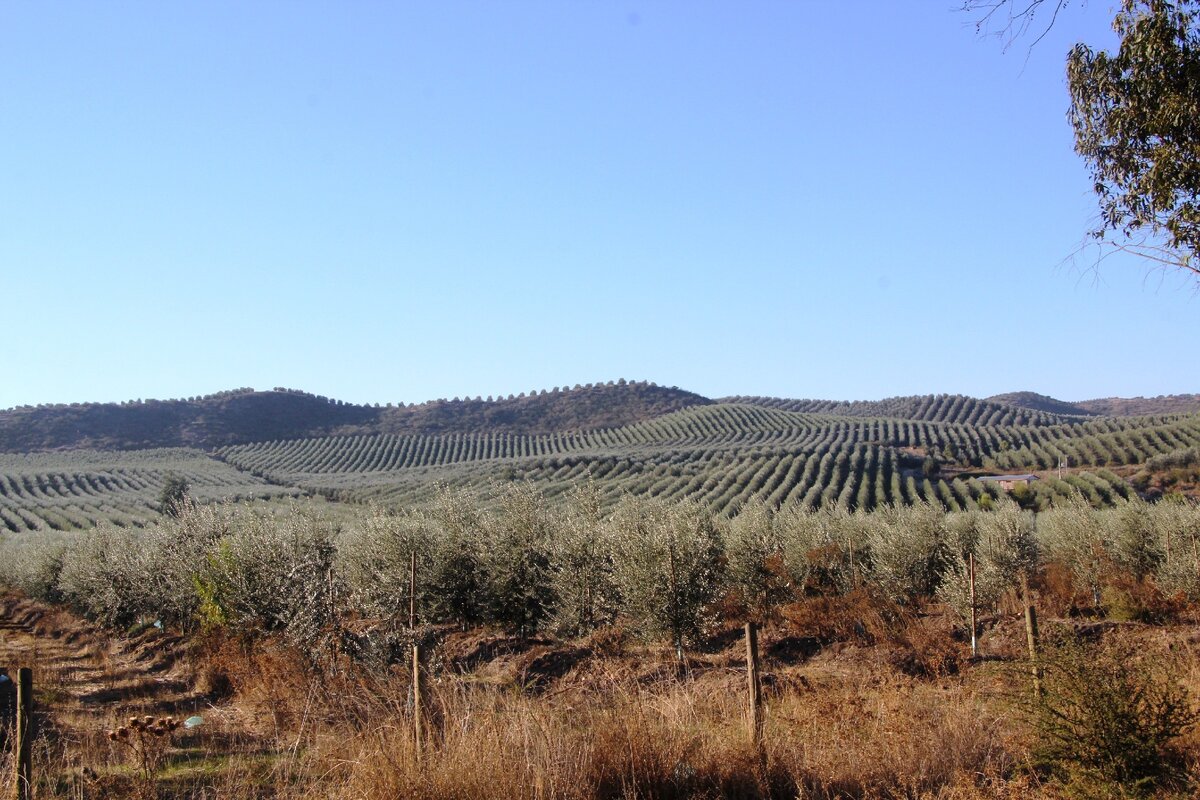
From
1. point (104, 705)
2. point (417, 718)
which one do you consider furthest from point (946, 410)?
point (417, 718)

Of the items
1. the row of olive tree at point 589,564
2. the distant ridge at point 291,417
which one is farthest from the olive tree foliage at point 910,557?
the distant ridge at point 291,417

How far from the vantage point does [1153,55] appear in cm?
1003

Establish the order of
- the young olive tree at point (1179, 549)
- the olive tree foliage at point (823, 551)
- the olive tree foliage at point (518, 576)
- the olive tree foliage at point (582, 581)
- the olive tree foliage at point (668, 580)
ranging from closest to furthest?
the olive tree foliage at point (668, 580) < the young olive tree at point (1179, 549) < the olive tree foliage at point (582, 581) < the olive tree foliage at point (518, 576) < the olive tree foliage at point (823, 551)

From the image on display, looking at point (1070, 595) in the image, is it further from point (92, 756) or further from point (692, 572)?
point (92, 756)

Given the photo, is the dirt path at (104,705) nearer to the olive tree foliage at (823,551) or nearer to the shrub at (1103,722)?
the shrub at (1103,722)

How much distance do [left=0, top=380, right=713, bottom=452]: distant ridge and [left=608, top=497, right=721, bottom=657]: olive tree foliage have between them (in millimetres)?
103134

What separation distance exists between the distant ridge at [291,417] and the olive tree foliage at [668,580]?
10313cm

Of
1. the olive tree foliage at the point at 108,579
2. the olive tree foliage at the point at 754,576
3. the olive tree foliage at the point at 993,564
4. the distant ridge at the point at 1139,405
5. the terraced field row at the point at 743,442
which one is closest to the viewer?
the olive tree foliage at the point at 993,564

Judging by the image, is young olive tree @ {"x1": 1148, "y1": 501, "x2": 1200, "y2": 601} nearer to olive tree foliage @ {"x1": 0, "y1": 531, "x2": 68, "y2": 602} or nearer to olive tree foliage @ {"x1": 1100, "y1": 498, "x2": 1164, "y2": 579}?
olive tree foliage @ {"x1": 1100, "y1": 498, "x2": 1164, "y2": 579}

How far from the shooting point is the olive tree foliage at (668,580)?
17125mm

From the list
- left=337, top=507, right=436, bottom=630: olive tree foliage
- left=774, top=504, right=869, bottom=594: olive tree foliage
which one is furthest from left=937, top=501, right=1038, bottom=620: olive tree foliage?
left=337, top=507, right=436, bottom=630: olive tree foliage

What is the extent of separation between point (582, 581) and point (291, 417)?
391 ft

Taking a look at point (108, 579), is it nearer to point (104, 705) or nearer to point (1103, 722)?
point (104, 705)

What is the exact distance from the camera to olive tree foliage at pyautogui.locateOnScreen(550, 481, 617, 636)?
19.5 meters
